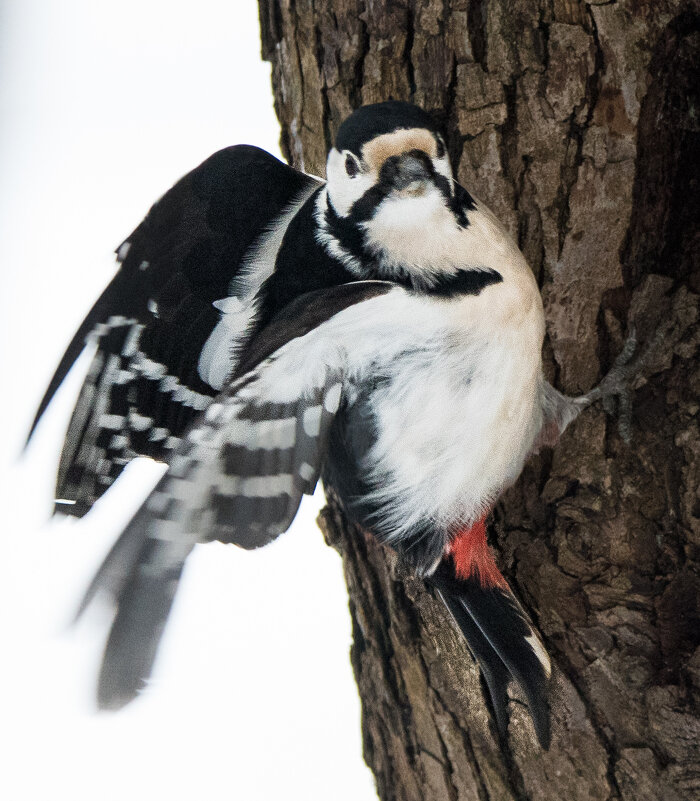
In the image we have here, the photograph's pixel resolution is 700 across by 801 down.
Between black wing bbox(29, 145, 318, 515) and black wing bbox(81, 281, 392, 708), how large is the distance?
0.17 metres

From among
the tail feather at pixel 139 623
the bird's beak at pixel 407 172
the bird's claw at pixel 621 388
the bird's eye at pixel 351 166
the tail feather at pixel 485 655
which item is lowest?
the tail feather at pixel 485 655

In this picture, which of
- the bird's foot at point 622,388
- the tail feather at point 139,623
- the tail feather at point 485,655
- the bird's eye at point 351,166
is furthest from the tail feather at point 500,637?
the bird's eye at point 351,166

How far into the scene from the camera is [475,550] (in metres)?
0.98

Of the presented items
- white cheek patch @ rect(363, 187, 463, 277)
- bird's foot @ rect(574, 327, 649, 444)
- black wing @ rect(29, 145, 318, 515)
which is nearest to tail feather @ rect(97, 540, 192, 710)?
black wing @ rect(29, 145, 318, 515)

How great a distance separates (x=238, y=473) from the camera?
0.80 metres

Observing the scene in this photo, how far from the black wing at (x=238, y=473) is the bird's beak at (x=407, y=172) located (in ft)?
0.31

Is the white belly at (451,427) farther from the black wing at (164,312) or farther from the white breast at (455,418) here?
the black wing at (164,312)

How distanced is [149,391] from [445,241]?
0.39m

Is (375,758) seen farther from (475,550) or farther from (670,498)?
(670,498)

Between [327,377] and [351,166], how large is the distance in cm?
21

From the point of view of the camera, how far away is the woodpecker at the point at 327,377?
30.9 inches

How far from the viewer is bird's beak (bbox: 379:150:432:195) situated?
0.77 meters

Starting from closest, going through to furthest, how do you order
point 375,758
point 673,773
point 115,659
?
point 115,659, point 673,773, point 375,758

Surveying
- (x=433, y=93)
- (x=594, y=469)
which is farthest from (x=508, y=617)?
(x=433, y=93)
